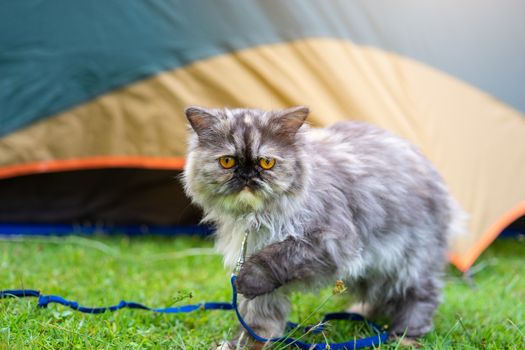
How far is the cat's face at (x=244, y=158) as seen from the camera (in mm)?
2008

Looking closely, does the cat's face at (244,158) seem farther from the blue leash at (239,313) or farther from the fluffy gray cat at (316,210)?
the blue leash at (239,313)

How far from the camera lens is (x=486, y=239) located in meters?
3.34

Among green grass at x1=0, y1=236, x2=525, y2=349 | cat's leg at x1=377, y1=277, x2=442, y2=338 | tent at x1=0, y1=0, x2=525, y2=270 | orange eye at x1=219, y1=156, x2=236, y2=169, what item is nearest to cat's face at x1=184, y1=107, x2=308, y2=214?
orange eye at x1=219, y1=156, x2=236, y2=169

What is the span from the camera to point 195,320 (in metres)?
2.51

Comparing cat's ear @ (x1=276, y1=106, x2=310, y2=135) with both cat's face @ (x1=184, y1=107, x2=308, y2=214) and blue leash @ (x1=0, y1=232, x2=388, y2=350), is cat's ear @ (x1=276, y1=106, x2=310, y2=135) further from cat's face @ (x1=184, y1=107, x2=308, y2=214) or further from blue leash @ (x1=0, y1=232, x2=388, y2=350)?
blue leash @ (x1=0, y1=232, x2=388, y2=350)

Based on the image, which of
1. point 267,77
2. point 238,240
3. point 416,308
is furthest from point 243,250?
point 267,77

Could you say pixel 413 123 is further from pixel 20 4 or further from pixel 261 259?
pixel 20 4

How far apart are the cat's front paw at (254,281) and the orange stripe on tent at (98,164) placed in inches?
64.7

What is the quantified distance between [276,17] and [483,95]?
1.29 m

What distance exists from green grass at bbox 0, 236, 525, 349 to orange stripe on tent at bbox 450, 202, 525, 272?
0.48 ft

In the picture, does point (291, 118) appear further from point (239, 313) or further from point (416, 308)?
point (416, 308)

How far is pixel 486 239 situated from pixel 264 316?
1689 mm

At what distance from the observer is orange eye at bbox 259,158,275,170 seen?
2014mm

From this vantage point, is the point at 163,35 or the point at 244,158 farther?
the point at 163,35
